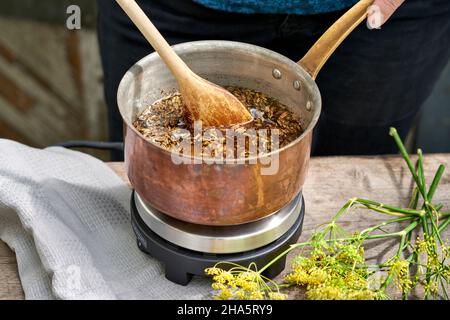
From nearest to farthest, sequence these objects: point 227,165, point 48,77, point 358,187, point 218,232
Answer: point 227,165 → point 218,232 → point 358,187 → point 48,77

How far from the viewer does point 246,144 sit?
3.24ft

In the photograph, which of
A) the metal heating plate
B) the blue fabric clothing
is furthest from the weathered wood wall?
the metal heating plate

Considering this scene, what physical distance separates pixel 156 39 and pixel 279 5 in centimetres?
34

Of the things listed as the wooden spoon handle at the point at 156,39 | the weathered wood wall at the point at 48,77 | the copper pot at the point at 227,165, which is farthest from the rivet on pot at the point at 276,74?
the weathered wood wall at the point at 48,77

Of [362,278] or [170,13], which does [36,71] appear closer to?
[170,13]

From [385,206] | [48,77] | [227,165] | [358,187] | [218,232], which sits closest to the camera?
[227,165]

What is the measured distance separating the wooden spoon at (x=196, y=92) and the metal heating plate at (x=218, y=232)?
0.48ft

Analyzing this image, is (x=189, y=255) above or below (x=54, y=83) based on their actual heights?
above

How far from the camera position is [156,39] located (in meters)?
0.96

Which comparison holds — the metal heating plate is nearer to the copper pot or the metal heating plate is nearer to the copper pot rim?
the copper pot

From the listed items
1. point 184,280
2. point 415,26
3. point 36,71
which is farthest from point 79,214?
point 36,71

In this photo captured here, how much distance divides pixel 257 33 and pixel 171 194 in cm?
52

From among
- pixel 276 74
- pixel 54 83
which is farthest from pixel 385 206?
pixel 54 83

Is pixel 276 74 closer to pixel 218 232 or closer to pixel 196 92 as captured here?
pixel 196 92
